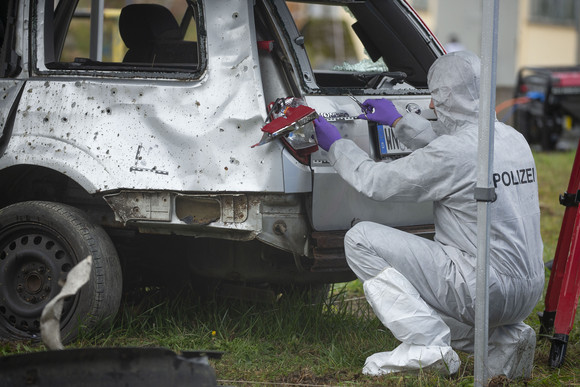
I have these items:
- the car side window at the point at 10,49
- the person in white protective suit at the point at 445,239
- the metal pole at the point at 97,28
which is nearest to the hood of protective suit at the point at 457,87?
the person in white protective suit at the point at 445,239

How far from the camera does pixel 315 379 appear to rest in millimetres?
3883

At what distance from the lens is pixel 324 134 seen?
3957 mm

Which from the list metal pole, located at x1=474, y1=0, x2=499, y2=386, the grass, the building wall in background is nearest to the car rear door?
the grass

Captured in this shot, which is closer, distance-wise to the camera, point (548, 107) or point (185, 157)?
point (185, 157)

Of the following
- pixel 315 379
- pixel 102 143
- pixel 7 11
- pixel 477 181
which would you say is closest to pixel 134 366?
pixel 315 379

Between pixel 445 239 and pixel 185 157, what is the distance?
124 centimetres

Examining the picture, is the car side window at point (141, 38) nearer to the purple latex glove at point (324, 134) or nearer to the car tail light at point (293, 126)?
the car tail light at point (293, 126)

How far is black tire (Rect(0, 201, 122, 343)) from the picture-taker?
4141mm

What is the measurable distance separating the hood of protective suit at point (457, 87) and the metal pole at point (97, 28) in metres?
2.98

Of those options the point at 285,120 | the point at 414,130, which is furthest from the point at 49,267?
the point at 414,130

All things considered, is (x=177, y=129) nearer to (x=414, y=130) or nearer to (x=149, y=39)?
(x=414, y=130)

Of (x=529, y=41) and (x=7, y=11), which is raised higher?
(x=529, y=41)

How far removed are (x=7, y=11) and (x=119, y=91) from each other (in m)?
0.88

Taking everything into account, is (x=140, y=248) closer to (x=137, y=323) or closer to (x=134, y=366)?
(x=137, y=323)
